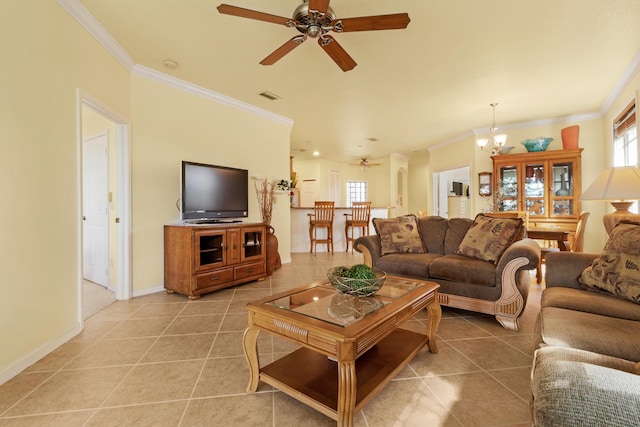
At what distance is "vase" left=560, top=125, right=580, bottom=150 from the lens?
190 inches

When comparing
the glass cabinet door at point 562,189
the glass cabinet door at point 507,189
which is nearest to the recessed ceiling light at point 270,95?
the glass cabinet door at point 507,189

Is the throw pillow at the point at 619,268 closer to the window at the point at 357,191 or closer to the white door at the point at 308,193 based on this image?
the white door at the point at 308,193

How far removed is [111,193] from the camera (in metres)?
3.31

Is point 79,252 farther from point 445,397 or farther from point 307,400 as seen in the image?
point 445,397

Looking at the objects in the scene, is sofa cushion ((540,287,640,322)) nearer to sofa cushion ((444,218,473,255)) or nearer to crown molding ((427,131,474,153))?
sofa cushion ((444,218,473,255))

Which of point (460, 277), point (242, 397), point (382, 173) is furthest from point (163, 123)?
point (382, 173)

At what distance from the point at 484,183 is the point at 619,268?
14.6 feet

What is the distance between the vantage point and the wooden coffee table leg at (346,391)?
1.19 meters

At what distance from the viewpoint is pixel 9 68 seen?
5.80 feet

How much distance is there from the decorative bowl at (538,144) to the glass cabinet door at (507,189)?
406 mm

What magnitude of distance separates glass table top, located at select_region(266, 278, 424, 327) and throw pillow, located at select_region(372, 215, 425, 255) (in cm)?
129

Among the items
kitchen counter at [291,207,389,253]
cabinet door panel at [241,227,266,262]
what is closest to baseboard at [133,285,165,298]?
cabinet door panel at [241,227,266,262]

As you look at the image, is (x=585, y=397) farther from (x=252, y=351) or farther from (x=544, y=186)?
(x=544, y=186)

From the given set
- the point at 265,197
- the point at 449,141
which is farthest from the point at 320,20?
the point at 449,141
